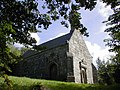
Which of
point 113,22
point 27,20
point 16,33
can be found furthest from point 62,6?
point 113,22

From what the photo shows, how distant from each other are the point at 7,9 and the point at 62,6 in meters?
1.70

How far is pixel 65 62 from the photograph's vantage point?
3516cm

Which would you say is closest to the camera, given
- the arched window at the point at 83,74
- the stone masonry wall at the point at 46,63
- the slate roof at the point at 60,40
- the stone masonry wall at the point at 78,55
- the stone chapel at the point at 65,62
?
the stone chapel at the point at 65,62

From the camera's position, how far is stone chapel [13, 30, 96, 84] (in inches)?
1372

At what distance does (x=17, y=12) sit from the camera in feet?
23.4

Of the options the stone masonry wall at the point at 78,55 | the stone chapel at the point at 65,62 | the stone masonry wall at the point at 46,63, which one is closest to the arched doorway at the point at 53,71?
the stone chapel at the point at 65,62

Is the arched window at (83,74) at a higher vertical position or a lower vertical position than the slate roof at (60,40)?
lower

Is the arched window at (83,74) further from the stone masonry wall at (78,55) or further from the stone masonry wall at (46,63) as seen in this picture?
the stone masonry wall at (46,63)

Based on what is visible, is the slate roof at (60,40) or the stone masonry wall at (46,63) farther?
the slate roof at (60,40)

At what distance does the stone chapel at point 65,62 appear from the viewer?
34.8 metres

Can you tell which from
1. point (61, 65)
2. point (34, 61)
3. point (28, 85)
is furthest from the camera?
point (34, 61)

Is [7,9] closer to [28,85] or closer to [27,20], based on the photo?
[27,20]

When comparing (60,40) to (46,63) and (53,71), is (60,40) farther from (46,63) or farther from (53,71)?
(53,71)

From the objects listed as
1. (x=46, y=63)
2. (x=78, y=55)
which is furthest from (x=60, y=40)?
(x=46, y=63)
